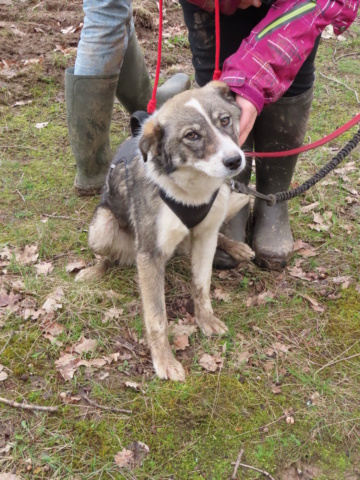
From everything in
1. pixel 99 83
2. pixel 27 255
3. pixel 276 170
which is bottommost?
pixel 27 255

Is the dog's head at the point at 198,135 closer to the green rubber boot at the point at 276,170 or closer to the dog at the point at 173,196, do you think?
the dog at the point at 173,196

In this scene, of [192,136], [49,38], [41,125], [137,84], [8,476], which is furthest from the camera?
[49,38]

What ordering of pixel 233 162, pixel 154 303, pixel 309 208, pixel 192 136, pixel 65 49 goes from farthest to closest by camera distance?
pixel 65 49 → pixel 309 208 → pixel 154 303 → pixel 192 136 → pixel 233 162

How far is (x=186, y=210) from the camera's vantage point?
259 centimetres

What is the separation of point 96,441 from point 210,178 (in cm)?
140

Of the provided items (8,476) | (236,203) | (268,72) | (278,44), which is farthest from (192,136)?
→ (8,476)

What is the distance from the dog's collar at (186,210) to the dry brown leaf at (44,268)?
1.16 metres

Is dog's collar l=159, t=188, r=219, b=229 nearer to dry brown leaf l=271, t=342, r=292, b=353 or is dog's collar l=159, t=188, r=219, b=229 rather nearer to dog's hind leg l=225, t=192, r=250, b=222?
dog's hind leg l=225, t=192, r=250, b=222

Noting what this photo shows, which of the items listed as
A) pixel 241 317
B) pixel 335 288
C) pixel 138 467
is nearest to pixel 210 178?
pixel 241 317

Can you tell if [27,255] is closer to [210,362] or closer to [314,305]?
[210,362]

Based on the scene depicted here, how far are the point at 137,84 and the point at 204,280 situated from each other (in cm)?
215

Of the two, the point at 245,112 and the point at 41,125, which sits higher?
the point at 245,112

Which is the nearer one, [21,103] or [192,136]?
[192,136]

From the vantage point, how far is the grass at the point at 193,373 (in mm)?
2211
